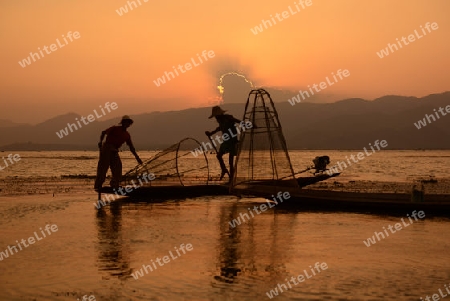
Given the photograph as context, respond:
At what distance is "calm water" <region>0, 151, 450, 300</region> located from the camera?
23.8 feet

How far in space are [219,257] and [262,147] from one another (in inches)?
375

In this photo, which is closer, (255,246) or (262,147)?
(255,246)

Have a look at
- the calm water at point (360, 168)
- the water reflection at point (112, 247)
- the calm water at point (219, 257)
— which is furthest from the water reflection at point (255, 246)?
the calm water at point (360, 168)

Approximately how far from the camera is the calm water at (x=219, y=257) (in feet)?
23.8

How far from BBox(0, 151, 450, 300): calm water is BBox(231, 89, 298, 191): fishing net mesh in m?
2.81

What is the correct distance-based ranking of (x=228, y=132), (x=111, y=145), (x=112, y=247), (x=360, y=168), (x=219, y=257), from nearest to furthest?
(x=219, y=257) → (x=112, y=247) → (x=111, y=145) → (x=228, y=132) → (x=360, y=168)

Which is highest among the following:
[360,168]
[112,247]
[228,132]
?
[228,132]

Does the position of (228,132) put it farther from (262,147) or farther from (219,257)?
(219,257)

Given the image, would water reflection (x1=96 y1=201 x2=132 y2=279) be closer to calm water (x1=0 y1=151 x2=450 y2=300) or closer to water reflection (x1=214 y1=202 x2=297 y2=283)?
calm water (x1=0 y1=151 x2=450 y2=300)

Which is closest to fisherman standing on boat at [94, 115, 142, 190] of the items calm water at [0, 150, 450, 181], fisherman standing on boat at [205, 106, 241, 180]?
fisherman standing on boat at [205, 106, 241, 180]

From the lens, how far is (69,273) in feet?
27.0

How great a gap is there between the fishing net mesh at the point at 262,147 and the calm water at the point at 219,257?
2.81 m

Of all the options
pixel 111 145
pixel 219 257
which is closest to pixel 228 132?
pixel 111 145

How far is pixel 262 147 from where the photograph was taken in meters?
18.6
